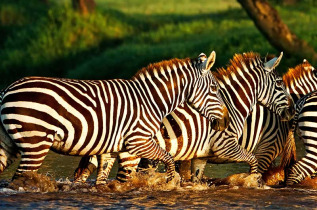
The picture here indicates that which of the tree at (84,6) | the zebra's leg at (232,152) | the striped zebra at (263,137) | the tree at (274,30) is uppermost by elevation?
the tree at (84,6)

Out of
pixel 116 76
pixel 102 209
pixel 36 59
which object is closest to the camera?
pixel 102 209

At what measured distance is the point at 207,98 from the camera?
1024 centimetres

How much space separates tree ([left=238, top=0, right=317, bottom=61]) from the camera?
19.6 m

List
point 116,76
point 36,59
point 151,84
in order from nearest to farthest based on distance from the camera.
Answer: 1. point 151,84
2. point 116,76
3. point 36,59

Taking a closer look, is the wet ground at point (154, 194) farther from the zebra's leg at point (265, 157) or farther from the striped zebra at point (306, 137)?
the zebra's leg at point (265, 157)

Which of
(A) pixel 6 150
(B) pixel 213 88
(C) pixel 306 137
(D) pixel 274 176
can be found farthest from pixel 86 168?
(C) pixel 306 137

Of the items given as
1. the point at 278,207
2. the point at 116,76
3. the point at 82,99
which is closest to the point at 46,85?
the point at 82,99

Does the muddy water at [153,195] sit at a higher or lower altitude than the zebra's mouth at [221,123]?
lower

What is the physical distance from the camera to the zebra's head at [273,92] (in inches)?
424

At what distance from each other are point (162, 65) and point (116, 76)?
11.3m

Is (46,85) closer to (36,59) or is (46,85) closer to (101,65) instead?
(101,65)

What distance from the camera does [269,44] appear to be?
21.4 m

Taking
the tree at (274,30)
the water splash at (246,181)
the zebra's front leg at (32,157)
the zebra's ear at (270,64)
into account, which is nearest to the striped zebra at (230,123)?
the zebra's ear at (270,64)

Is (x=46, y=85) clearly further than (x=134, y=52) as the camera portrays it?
No
